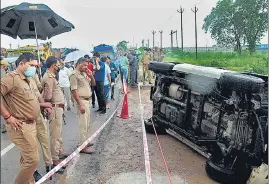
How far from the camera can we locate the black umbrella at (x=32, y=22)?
656cm

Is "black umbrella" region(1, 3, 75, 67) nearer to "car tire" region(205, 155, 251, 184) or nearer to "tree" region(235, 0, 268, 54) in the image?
"car tire" region(205, 155, 251, 184)

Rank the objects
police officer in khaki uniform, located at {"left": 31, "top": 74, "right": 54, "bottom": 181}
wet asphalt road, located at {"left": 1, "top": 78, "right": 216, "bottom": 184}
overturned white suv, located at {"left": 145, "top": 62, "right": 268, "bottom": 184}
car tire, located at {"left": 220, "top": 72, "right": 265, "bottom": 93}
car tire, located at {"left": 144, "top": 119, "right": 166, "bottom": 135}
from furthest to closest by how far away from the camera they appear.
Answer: car tire, located at {"left": 144, "top": 119, "right": 166, "bottom": 135} < wet asphalt road, located at {"left": 1, "top": 78, "right": 216, "bottom": 184} < police officer in khaki uniform, located at {"left": 31, "top": 74, "right": 54, "bottom": 181} < overturned white suv, located at {"left": 145, "top": 62, "right": 268, "bottom": 184} < car tire, located at {"left": 220, "top": 72, "right": 265, "bottom": 93}

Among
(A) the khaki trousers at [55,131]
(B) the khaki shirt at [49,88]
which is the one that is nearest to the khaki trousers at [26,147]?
(B) the khaki shirt at [49,88]

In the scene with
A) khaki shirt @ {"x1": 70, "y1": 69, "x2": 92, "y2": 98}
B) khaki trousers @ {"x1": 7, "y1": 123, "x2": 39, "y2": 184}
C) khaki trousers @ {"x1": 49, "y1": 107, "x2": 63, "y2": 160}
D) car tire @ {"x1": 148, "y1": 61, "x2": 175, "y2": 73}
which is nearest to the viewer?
khaki trousers @ {"x1": 7, "y1": 123, "x2": 39, "y2": 184}

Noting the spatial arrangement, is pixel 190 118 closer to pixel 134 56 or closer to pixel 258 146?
pixel 258 146

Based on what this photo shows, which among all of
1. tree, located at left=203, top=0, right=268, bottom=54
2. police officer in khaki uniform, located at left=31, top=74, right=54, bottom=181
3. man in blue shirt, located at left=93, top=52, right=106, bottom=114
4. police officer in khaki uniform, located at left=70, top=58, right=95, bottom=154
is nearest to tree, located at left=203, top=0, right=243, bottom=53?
tree, located at left=203, top=0, right=268, bottom=54

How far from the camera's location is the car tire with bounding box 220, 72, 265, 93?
3826 mm

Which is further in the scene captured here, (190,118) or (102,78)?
(102,78)

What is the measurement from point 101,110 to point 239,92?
19.2 feet

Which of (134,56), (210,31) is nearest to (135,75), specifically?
(134,56)

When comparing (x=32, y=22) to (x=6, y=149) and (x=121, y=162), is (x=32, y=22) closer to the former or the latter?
(x=6, y=149)

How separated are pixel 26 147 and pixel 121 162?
198cm

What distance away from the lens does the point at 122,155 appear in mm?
5602

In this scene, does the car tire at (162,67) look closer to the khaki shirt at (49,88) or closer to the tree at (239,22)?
the khaki shirt at (49,88)
